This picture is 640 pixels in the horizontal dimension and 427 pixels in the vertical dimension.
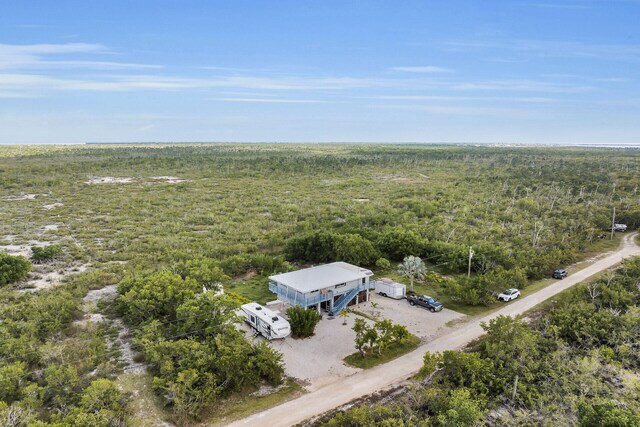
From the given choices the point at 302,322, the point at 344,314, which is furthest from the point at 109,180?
the point at 302,322

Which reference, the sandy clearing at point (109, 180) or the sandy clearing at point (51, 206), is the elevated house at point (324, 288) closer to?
the sandy clearing at point (51, 206)

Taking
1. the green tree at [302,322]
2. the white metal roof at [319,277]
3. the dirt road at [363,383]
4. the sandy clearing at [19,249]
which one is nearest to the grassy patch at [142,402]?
the dirt road at [363,383]

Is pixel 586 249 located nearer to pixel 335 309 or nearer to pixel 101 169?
pixel 335 309

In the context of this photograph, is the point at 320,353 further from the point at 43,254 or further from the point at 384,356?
the point at 43,254

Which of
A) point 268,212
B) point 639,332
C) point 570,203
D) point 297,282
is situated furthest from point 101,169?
point 639,332

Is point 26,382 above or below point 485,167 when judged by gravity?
below

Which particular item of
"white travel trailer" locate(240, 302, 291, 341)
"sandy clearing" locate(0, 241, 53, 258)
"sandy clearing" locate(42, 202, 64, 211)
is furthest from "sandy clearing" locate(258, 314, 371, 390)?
"sandy clearing" locate(42, 202, 64, 211)
